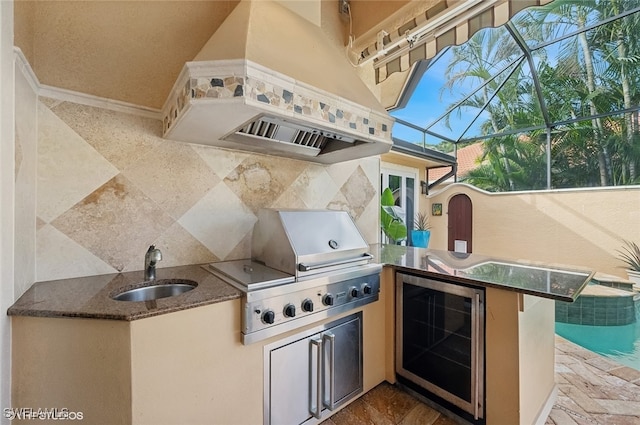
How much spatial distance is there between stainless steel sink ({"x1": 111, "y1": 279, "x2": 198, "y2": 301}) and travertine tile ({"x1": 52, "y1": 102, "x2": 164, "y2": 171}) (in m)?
0.72

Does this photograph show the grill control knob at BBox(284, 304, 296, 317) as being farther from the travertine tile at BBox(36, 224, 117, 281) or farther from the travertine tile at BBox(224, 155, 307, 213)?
the travertine tile at BBox(36, 224, 117, 281)

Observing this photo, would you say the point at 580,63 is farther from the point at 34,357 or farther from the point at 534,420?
the point at 34,357

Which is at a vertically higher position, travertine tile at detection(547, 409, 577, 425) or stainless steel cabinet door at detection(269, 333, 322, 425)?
stainless steel cabinet door at detection(269, 333, 322, 425)

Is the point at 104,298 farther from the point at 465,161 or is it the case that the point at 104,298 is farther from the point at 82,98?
the point at 465,161

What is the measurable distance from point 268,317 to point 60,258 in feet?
3.88

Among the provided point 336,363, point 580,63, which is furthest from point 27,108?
point 580,63

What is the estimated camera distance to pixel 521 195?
6.01 m

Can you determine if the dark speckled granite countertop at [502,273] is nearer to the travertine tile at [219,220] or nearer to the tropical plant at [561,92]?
the travertine tile at [219,220]

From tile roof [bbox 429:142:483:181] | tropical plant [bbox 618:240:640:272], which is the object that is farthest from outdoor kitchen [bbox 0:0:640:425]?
tile roof [bbox 429:142:483:181]

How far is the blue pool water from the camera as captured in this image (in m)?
2.97

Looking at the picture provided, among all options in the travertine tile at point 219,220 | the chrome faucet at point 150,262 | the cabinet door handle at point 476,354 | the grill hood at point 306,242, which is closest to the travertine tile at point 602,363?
the cabinet door handle at point 476,354

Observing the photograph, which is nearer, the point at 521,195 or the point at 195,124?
the point at 195,124

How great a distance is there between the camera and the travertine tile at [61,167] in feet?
4.42

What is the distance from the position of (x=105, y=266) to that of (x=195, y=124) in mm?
981
